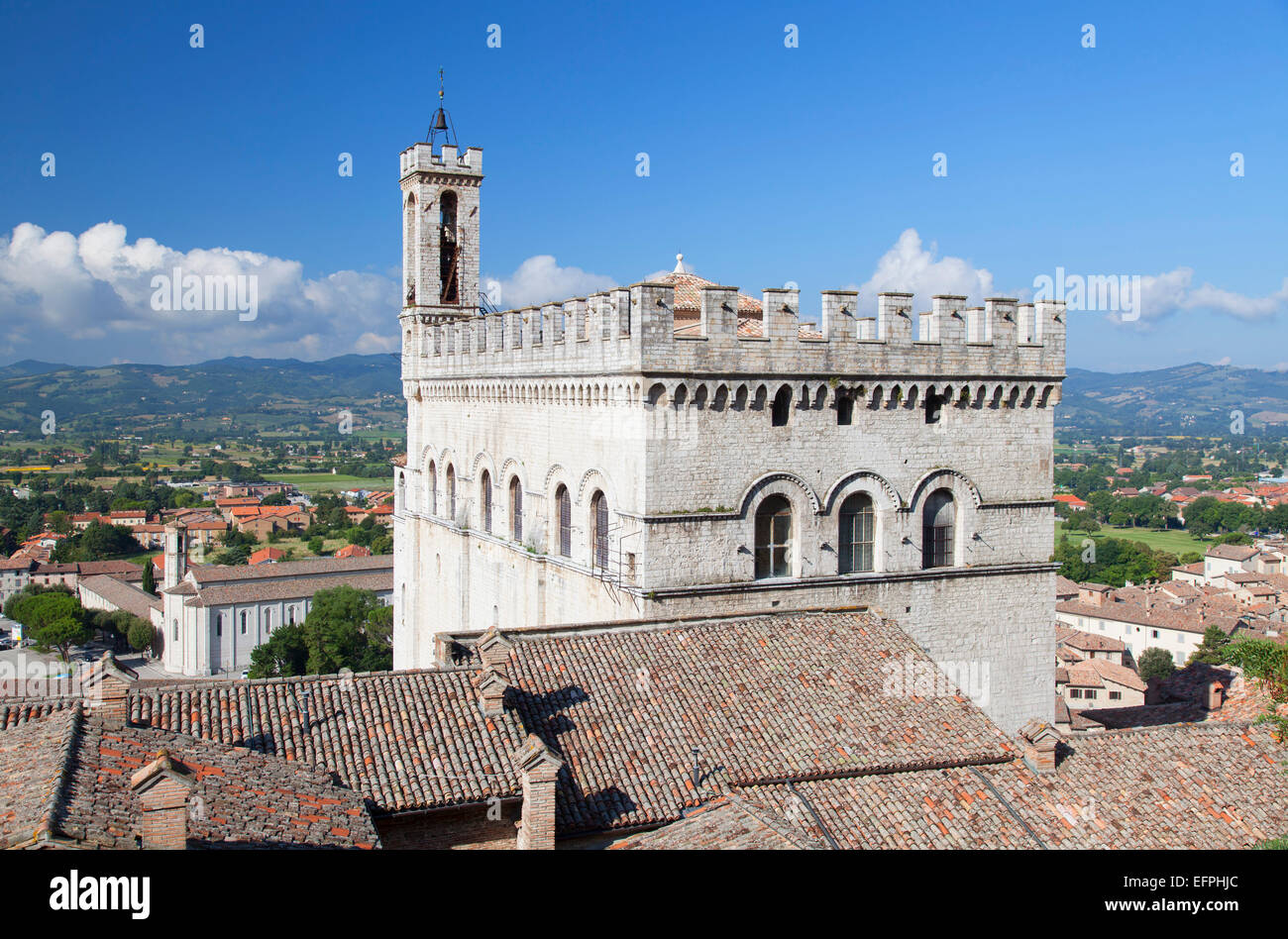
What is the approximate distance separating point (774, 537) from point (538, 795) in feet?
32.4

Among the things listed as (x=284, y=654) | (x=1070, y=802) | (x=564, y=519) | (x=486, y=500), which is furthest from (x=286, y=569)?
(x=1070, y=802)

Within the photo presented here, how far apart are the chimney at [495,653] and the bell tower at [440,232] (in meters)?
17.9

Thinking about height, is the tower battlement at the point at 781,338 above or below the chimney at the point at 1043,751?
above

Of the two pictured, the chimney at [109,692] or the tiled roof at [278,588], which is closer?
the chimney at [109,692]

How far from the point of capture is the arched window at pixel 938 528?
24609 millimetres

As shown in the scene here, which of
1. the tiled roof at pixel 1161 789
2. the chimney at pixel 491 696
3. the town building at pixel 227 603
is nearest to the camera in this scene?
the chimney at pixel 491 696

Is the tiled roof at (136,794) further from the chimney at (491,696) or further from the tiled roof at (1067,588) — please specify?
the tiled roof at (1067,588)

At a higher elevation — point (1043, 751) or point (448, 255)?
point (448, 255)

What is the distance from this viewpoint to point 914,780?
16.7 metres

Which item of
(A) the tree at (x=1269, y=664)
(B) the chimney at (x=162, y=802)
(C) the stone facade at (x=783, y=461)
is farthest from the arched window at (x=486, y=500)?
(B) the chimney at (x=162, y=802)

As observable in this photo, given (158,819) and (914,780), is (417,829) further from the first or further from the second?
(914,780)

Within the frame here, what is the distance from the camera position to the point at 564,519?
25.2 meters

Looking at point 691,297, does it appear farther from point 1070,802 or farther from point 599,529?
point 1070,802

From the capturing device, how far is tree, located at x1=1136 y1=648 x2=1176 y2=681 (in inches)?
3137
